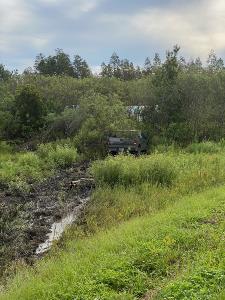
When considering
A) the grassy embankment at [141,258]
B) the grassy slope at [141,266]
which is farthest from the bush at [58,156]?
the grassy slope at [141,266]

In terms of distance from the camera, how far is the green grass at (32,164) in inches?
715

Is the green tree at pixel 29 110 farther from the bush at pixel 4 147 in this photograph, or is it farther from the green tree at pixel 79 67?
the green tree at pixel 79 67

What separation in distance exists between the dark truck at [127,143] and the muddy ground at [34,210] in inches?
151

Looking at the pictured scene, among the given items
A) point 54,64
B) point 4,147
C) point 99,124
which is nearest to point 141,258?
point 99,124

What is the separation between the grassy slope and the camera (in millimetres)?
5848

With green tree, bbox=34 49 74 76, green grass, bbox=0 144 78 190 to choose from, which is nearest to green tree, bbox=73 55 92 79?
green tree, bbox=34 49 74 76

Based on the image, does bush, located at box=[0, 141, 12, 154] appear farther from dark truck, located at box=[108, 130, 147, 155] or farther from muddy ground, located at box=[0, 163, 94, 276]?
muddy ground, located at box=[0, 163, 94, 276]

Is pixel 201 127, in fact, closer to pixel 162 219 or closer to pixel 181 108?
pixel 181 108

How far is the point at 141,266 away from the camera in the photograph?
6.78 meters

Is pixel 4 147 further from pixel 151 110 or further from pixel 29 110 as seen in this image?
pixel 151 110

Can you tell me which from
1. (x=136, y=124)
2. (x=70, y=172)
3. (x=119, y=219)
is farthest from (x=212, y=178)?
(x=136, y=124)

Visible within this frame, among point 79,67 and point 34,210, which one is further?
point 79,67

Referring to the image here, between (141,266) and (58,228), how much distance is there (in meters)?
5.58

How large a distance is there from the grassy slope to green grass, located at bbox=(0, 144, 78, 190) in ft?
29.3
